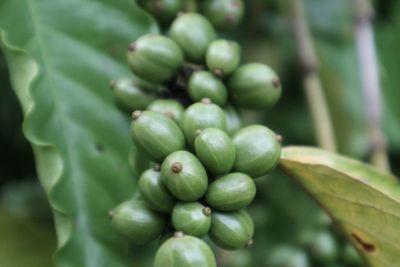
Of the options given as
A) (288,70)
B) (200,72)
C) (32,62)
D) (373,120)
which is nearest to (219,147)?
(200,72)

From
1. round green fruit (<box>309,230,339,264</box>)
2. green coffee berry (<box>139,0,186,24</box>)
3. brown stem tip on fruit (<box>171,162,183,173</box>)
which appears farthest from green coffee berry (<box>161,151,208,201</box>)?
round green fruit (<box>309,230,339,264</box>)

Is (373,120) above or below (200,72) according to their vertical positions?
below

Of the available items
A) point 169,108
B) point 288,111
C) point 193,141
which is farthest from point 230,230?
point 288,111

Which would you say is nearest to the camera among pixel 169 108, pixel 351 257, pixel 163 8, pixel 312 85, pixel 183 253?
pixel 183 253

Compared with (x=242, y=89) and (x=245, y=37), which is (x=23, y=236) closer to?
(x=242, y=89)

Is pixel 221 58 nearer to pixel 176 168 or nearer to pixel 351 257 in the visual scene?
pixel 176 168

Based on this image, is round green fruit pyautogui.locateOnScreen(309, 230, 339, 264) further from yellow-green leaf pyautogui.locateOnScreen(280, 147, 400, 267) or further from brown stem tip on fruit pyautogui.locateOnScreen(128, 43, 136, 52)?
brown stem tip on fruit pyautogui.locateOnScreen(128, 43, 136, 52)

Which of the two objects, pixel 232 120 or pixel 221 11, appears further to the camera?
pixel 221 11
